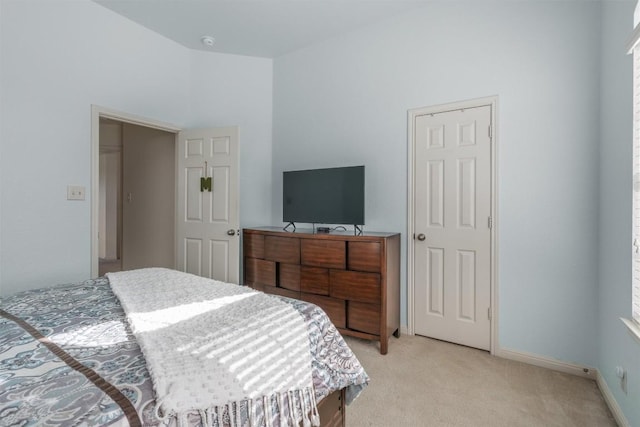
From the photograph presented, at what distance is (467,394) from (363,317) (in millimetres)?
886

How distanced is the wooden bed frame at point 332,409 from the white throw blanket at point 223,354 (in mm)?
194

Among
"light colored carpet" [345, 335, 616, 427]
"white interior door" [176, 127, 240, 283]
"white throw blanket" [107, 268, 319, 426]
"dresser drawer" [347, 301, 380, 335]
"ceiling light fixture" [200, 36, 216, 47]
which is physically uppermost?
"ceiling light fixture" [200, 36, 216, 47]

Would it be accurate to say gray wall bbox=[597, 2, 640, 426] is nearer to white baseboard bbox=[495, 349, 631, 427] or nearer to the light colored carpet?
white baseboard bbox=[495, 349, 631, 427]

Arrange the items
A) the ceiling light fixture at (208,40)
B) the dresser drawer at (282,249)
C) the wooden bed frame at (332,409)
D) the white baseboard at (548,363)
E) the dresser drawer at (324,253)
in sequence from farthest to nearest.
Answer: the ceiling light fixture at (208,40) → the dresser drawer at (282,249) → the dresser drawer at (324,253) → the white baseboard at (548,363) → the wooden bed frame at (332,409)

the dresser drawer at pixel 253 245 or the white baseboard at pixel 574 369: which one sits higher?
the dresser drawer at pixel 253 245

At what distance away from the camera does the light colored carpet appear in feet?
5.67

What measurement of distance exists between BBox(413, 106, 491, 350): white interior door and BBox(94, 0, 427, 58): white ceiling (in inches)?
45.6

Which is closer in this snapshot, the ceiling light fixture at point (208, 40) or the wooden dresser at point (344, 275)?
the wooden dresser at point (344, 275)

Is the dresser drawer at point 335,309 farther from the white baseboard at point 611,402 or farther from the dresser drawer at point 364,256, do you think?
the white baseboard at point 611,402

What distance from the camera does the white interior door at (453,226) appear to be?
2.54 m

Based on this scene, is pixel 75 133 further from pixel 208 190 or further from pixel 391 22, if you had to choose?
pixel 391 22

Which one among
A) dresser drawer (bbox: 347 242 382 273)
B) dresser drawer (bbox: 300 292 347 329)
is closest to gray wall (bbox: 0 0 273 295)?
dresser drawer (bbox: 300 292 347 329)

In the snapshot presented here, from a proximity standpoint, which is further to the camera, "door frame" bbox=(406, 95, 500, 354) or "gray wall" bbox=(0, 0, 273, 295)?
"door frame" bbox=(406, 95, 500, 354)

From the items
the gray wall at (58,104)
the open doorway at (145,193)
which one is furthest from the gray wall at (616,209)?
the open doorway at (145,193)
